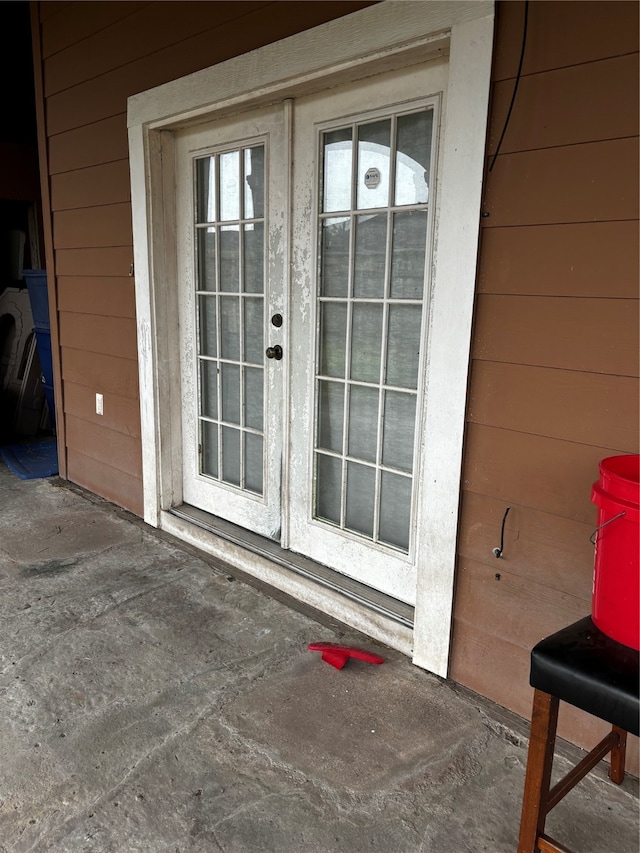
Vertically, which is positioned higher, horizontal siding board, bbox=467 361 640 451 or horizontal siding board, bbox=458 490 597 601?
horizontal siding board, bbox=467 361 640 451

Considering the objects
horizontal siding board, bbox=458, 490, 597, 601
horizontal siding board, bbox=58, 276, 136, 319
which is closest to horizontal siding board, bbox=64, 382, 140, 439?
horizontal siding board, bbox=58, 276, 136, 319

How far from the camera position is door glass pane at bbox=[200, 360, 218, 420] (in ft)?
10.0

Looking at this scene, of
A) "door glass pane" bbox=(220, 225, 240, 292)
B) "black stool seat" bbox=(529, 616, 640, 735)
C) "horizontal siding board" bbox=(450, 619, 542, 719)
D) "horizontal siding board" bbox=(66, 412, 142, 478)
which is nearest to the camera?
"black stool seat" bbox=(529, 616, 640, 735)

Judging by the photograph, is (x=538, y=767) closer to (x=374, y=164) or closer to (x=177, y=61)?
(x=374, y=164)

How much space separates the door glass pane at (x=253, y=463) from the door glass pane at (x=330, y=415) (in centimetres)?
43

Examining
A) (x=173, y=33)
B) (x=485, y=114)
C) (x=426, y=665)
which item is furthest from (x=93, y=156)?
(x=426, y=665)

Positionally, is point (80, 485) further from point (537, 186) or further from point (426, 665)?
point (537, 186)

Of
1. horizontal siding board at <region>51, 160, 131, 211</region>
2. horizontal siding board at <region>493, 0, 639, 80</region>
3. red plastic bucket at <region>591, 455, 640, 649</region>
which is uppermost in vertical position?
horizontal siding board at <region>493, 0, 639, 80</region>

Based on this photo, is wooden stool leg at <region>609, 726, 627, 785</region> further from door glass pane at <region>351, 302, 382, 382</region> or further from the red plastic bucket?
door glass pane at <region>351, 302, 382, 382</region>

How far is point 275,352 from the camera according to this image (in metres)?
2.66

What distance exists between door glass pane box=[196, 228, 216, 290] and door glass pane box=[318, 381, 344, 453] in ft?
2.82

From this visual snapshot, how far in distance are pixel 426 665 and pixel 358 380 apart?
1.06 m

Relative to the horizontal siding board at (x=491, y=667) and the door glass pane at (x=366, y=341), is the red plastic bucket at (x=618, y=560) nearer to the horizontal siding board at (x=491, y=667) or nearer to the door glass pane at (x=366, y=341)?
the horizontal siding board at (x=491, y=667)

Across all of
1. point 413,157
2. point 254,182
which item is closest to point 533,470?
point 413,157
